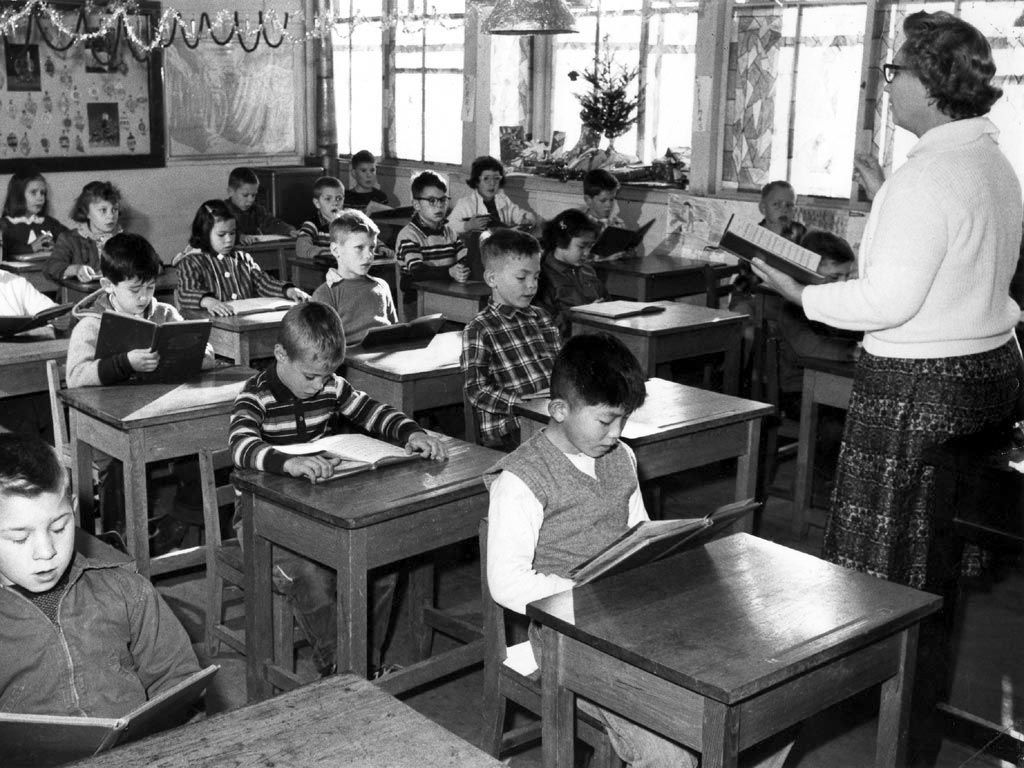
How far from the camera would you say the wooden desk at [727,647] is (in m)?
1.73

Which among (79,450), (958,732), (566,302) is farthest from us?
(566,302)

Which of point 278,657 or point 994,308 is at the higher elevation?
point 994,308

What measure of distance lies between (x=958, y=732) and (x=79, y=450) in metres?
2.46

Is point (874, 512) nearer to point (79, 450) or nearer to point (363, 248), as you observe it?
point (79, 450)

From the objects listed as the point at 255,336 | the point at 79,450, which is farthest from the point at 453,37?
the point at 79,450

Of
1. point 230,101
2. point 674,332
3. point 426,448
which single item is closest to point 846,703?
point 426,448

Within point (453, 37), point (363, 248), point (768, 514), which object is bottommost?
point (768, 514)

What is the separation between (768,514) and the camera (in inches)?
175

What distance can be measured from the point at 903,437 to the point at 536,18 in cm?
291

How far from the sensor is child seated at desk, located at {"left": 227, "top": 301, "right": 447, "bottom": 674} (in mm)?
2834

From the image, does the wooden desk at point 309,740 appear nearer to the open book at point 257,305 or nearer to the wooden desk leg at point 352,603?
the wooden desk leg at point 352,603

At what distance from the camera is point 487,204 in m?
7.29

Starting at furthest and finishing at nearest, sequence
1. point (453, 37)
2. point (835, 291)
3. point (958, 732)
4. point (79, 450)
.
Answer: point (453, 37), point (79, 450), point (958, 732), point (835, 291)

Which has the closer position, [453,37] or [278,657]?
[278,657]
